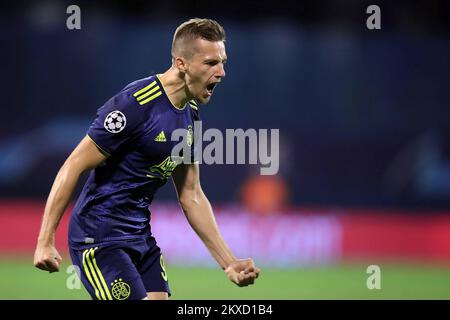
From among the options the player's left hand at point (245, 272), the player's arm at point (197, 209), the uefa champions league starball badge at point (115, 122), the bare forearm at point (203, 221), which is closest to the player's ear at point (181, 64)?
the uefa champions league starball badge at point (115, 122)

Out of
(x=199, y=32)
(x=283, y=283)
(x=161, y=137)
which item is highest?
(x=199, y=32)

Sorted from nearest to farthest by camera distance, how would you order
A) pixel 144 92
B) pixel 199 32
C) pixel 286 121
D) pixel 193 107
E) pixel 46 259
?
pixel 46 259 → pixel 144 92 → pixel 199 32 → pixel 193 107 → pixel 286 121

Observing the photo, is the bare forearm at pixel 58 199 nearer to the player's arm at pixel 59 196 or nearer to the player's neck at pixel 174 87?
the player's arm at pixel 59 196

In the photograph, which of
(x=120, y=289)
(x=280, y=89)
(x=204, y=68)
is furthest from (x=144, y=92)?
(x=280, y=89)

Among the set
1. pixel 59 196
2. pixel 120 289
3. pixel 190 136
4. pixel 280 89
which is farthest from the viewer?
pixel 280 89

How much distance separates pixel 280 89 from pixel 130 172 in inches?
367

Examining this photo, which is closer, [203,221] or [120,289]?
[120,289]

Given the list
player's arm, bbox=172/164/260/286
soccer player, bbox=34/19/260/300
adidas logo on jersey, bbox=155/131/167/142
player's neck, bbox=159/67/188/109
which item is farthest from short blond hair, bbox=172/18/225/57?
player's arm, bbox=172/164/260/286

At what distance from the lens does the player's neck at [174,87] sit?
16.3ft

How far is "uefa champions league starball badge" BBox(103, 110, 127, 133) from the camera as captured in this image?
4.62 m

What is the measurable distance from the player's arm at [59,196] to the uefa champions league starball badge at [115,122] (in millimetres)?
130

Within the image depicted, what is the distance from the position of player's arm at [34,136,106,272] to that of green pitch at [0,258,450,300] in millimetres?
4893

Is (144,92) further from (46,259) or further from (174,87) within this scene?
(46,259)

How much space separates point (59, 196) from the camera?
4500 mm
